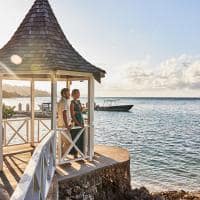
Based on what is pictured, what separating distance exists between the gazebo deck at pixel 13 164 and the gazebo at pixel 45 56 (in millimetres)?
368

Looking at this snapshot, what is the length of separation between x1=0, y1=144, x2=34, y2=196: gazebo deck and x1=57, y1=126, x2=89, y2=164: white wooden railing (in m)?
0.88

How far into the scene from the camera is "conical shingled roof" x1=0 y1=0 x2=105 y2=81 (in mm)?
7648

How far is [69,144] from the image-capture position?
315 inches

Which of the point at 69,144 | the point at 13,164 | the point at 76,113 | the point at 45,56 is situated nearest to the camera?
the point at 13,164

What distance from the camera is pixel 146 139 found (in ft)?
99.3

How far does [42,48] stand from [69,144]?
8.04 feet

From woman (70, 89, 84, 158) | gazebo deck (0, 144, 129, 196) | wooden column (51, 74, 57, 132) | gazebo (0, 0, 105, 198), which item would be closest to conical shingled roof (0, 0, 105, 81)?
gazebo (0, 0, 105, 198)

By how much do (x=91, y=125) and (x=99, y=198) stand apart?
6.01 feet

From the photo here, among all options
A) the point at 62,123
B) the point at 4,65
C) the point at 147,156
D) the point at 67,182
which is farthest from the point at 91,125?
the point at 147,156

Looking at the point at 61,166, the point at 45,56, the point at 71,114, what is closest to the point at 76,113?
the point at 71,114

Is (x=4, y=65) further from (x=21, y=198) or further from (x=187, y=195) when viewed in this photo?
(x=187, y=195)

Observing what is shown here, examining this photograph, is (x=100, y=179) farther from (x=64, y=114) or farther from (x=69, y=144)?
(x=64, y=114)

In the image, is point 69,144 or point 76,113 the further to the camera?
point 76,113

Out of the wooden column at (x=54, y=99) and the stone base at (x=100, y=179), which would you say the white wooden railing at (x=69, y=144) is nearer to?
the wooden column at (x=54, y=99)
